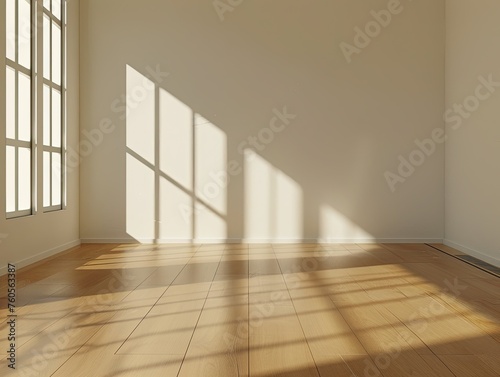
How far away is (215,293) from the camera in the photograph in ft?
11.1

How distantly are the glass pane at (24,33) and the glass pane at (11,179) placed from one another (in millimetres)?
778

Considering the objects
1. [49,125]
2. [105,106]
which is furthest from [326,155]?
[49,125]

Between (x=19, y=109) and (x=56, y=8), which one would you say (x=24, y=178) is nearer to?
(x=19, y=109)

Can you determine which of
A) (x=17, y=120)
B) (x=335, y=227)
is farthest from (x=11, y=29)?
(x=335, y=227)

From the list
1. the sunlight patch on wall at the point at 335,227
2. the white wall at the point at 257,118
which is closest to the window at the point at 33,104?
the white wall at the point at 257,118

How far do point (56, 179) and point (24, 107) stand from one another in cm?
99

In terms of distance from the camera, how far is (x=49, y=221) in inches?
195

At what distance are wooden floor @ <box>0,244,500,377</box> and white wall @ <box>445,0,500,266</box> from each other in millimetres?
567

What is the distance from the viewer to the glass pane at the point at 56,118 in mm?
5184

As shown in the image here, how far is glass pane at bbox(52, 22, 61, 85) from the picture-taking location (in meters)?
5.21

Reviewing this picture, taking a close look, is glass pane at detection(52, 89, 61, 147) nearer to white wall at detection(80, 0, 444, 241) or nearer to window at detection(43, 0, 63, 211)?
window at detection(43, 0, 63, 211)

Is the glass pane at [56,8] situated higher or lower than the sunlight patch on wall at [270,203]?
higher

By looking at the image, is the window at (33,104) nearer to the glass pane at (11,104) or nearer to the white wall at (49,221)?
the glass pane at (11,104)

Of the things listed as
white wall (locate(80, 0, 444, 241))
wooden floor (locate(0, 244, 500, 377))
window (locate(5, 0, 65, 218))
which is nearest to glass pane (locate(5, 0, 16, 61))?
window (locate(5, 0, 65, 218))
